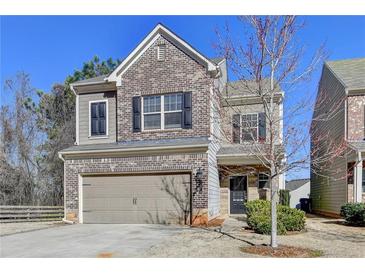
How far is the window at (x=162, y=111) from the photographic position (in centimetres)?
1455

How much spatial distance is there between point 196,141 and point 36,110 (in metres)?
15.7

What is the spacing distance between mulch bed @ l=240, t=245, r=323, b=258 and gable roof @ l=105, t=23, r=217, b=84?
8.07 m

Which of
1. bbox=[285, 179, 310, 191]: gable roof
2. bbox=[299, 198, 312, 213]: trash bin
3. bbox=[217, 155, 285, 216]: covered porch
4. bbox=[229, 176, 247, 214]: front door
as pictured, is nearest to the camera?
bbox=[217, 155, 285, 216]: covered porch

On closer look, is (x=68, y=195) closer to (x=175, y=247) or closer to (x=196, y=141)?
(x=196, y=141)

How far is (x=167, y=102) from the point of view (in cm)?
1470

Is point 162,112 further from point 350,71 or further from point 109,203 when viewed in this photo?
point 350,71

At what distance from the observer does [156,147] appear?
1355cm

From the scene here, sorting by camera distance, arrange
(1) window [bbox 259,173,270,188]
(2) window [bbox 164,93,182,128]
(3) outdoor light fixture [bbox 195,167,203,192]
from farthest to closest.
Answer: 1. (1) window [bbox 259,173,270,188]
2. (2) window [bbox 164,93,182,128]
3. (3) outdoor light fixture [bbox 195,167,203,192]

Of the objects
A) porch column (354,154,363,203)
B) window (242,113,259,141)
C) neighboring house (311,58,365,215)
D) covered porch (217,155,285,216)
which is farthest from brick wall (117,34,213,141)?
porch column (354,154,363,203)

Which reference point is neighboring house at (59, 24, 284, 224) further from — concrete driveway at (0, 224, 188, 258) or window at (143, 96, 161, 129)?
concrete driveway at (0, 224, 188, 258)

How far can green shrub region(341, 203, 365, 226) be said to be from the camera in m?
12.7

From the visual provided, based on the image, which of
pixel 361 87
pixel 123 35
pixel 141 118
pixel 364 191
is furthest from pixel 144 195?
pixel 361 87

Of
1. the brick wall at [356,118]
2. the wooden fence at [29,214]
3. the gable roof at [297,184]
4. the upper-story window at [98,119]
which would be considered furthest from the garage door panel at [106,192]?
the gable roof at [297,184]

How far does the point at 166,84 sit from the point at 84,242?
7672 millimetres
